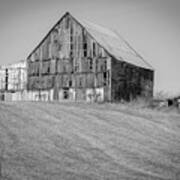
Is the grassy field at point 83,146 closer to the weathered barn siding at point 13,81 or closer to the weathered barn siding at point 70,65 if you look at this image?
the weathered barn siding at point 70,65

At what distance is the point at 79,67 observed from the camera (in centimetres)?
3616

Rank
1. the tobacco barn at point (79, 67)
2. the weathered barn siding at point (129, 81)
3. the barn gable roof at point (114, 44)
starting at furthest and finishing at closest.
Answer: the barn gable roof at point (114, 44)
the weathered barn siding at point (129, 81)
the tobacco barn at point (79, 67)

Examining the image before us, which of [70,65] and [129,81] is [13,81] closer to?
[70,65]

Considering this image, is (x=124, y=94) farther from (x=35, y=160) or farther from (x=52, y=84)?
(x=35, y=160)

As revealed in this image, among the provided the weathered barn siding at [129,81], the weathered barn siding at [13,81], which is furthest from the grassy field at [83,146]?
the weathered barn siding at [13,81]

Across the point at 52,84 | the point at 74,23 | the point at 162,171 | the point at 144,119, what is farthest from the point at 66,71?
the point at 162,171

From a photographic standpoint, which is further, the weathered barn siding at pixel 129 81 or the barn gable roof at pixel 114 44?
the barn gable roof at pixel 114 44

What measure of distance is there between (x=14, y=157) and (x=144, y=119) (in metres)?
10.2

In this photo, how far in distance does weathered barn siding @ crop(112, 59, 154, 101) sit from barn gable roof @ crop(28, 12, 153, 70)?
0.59 metres

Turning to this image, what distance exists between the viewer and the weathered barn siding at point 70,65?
116 ft

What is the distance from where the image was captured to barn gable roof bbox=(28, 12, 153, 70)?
36531mm

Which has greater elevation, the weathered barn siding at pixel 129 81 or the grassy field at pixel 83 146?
the weathered barn siding at pixel 129 81

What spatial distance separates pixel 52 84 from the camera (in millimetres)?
37250

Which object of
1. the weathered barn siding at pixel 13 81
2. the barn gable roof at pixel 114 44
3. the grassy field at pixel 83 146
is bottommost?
the grassy field at pixel 83 146
